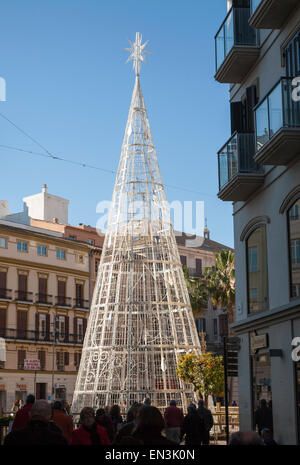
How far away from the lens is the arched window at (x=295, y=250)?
17125mm

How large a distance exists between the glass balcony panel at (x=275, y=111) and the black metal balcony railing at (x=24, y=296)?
162 feet

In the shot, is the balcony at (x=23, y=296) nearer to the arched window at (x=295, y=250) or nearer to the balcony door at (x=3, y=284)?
the balcony door at (x=3, y=284)

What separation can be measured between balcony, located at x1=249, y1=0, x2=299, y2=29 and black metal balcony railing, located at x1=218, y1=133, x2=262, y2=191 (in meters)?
3.01

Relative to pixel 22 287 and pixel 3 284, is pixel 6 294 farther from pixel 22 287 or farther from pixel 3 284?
pixel 22 287

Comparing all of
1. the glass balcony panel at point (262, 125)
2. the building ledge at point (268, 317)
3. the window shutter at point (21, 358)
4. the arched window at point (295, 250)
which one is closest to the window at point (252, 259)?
the building ledge at point (268, 317)

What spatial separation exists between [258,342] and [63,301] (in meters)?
50.0

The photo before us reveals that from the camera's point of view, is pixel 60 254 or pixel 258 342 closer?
pixel 258 342

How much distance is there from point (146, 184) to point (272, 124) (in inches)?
794

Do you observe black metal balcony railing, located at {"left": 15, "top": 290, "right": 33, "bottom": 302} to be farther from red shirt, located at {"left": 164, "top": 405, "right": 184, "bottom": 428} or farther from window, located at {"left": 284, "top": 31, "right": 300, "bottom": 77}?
window, located at {"left": 284, "top": 31, "right": 300, "bottom": 77}

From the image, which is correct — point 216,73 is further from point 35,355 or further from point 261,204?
point 35,355

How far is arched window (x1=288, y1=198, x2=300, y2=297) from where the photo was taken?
17125 mm

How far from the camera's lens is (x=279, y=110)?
16.4m

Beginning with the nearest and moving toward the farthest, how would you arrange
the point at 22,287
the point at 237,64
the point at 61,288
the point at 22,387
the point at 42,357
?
the point at 237,64
the point at 22,387
the point at 42,357
the point at 22,287
the point at 61,288

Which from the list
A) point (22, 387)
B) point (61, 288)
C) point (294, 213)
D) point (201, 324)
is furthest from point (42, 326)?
point (294, 213)
